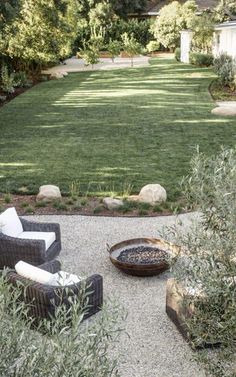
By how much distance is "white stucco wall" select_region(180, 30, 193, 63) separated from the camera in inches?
1463

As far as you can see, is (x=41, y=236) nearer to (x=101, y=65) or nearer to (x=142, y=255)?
(x=142, y=255)

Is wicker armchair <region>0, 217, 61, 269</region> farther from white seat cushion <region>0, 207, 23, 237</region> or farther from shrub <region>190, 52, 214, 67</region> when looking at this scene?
shrub <region>190, 52, 214, 67</region>

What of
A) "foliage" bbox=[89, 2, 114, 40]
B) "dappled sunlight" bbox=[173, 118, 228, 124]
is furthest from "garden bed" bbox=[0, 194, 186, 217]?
"foliage" bbox=[89, 2, 114, 40]

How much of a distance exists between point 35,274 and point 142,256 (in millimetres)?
2108

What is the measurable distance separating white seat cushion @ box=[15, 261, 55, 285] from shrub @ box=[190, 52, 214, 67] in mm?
30438

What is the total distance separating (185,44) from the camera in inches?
1487

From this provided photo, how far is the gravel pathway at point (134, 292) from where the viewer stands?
5754mm

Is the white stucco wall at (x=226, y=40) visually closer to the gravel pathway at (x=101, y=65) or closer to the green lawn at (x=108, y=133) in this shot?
the green lawn at (x=108, y=133)

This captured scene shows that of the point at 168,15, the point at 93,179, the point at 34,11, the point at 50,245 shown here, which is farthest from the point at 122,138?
the point at 168,15

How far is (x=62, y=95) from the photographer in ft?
84.8

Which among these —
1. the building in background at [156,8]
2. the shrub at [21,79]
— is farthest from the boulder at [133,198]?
the building in background at [156,8]

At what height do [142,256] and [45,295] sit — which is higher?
[45,295]

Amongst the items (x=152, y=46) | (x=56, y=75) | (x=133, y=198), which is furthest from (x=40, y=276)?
(x=152, y=46)

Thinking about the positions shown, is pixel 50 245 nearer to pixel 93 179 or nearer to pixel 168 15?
pixel 93 179
